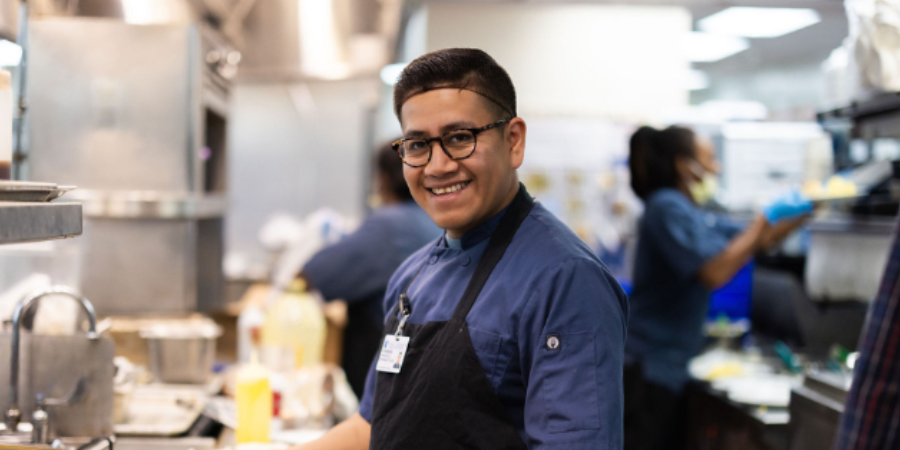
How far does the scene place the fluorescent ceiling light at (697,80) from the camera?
29.4 ft

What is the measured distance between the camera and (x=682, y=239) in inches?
127

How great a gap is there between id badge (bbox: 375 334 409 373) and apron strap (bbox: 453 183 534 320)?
0.14 metres

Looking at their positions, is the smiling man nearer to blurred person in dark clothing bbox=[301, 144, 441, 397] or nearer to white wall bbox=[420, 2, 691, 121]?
blurred person in dark clothing bbox=[301, 144, 441, 397]

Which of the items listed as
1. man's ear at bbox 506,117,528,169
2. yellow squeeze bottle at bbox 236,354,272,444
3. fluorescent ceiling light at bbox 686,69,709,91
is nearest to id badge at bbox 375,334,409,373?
man's ear at bbox 506,117,528,169

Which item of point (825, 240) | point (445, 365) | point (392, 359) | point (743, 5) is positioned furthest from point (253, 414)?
point (743, 5)

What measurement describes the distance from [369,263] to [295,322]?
379mm

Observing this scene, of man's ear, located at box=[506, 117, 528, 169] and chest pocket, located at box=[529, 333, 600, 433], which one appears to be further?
man's ear, located at box=[506, 117, 528, 169]

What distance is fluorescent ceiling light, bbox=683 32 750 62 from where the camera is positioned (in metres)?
6.94

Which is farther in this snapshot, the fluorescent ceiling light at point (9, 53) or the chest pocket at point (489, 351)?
the fluorescent ceiling light at point (9, 53)

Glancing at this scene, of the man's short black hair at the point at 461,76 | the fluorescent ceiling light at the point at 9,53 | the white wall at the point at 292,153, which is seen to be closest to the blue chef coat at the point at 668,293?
the man's short black hair at the point at 461,76

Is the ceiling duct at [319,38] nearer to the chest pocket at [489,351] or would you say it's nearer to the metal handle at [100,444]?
the metal handle at [100,444]

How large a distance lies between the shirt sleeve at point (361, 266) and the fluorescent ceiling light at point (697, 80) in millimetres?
6580

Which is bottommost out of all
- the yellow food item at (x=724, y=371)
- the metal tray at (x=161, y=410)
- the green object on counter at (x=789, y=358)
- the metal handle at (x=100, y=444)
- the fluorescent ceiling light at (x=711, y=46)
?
the yellow food item at (x=724, y=371)

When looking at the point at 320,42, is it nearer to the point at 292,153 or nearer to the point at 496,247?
the point at 292,153
